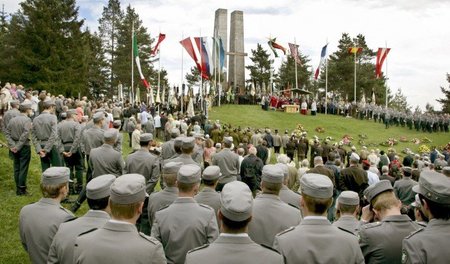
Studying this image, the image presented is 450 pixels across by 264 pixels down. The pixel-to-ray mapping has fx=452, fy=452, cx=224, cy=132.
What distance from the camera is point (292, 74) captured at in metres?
66.5

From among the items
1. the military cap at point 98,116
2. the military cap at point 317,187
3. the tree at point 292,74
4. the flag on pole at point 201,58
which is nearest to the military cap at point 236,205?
the military cap at point 317,187

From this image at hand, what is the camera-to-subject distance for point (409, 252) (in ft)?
11.2

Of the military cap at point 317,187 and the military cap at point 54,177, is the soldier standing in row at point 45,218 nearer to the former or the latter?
the military cap at point 54,177

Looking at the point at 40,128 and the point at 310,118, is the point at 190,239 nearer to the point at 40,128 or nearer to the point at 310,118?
the point at 40,128

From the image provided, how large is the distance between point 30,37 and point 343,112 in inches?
1142

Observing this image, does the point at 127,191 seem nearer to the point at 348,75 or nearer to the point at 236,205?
the point at 236,205

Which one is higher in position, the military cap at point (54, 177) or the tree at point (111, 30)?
the tree at point (111, 30)

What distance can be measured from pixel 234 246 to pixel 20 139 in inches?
297

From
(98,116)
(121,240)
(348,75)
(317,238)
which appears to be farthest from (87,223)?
(348,75)

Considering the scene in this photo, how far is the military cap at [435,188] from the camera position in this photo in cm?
346

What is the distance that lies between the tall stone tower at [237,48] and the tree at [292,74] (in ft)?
59.3

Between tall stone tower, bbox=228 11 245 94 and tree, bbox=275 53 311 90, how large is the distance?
18.1 meters

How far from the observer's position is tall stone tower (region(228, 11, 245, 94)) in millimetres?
48656

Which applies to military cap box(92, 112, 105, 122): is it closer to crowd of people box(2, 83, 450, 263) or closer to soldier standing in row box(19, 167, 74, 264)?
crowd of people box(2, 83, 450, 263)
